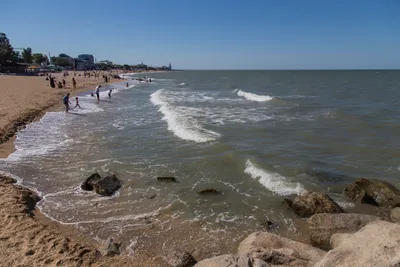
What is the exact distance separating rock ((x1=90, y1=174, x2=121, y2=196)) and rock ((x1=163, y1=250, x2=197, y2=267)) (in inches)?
167

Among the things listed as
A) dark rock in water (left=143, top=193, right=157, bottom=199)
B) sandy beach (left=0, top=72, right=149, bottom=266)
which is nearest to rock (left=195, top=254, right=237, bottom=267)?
sandy beach (left=0, top=72, right=149, bottom=266)

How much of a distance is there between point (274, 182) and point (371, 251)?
695 centimetres

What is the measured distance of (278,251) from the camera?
630cm

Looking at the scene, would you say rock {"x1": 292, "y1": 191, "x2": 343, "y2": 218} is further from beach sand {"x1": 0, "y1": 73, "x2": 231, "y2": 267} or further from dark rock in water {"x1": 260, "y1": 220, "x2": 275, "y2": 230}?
beach sand {"x1": 0, "y1": 73, "x2": 231, "y2": 267}

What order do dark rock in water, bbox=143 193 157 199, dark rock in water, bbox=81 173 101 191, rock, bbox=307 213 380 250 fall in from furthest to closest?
dark rock in water, bbox=81 173 101 191
dark rock in water, bbox=143 193 157 199
rock, bbox=307 213 380 250

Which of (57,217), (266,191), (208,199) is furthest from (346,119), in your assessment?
(57,217)

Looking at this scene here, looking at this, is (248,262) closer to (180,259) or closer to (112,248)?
(180,259)

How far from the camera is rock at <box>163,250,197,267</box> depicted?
262 inches

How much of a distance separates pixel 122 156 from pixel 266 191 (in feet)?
22.9

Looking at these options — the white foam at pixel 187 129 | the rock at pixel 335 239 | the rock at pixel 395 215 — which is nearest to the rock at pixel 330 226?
the rock at pixel 335 239

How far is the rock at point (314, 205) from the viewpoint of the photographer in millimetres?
9195

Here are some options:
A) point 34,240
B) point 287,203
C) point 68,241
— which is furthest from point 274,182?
point 34,240

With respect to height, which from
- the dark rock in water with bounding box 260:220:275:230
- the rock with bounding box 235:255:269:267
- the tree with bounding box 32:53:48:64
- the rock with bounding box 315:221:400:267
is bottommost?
the dark rock in water with bounding box 260:220:275:230

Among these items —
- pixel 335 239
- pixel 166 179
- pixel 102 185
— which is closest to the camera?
pixel 335 239
